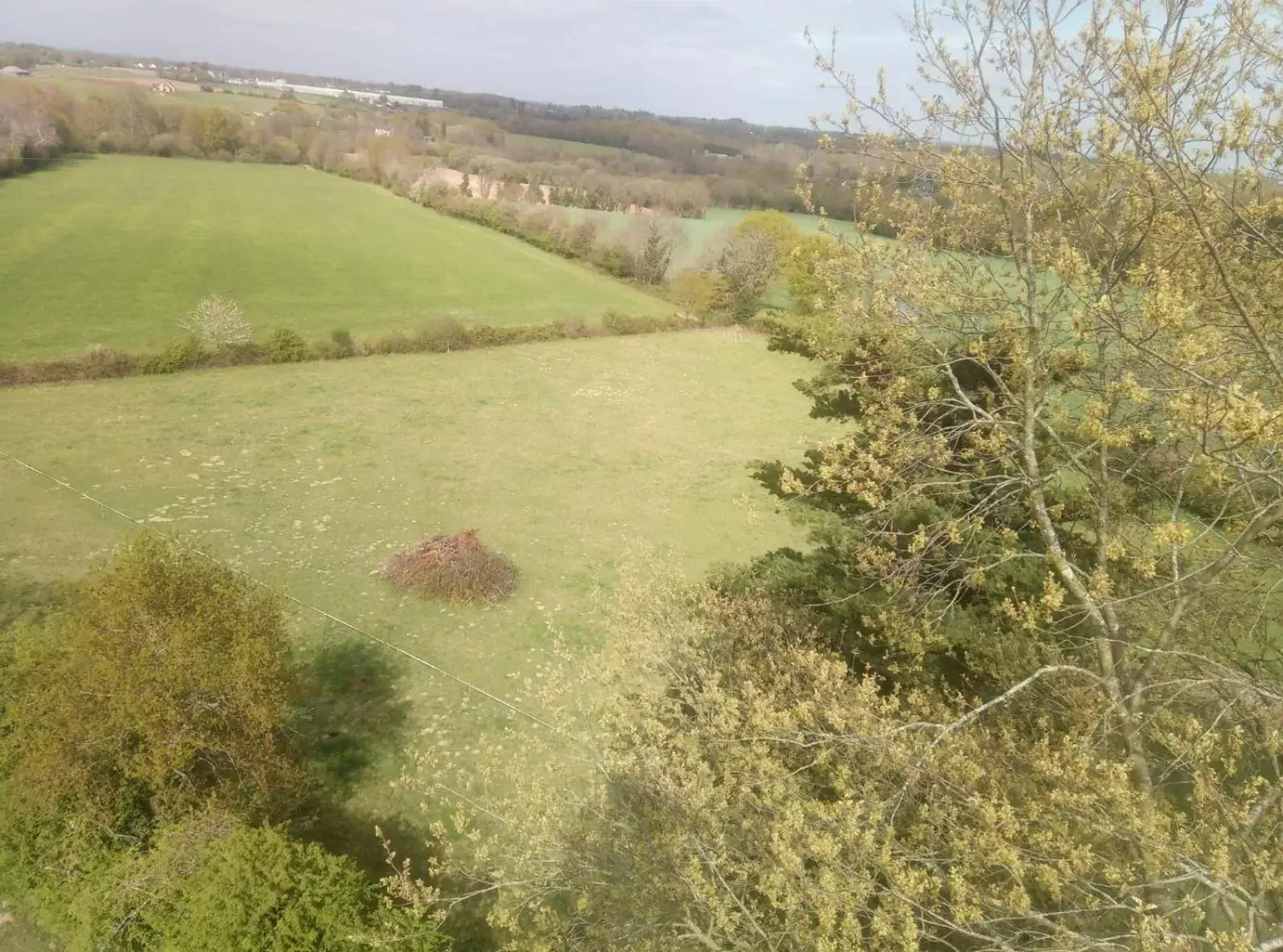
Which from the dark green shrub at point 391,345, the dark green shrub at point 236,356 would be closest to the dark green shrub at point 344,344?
the dark green shrub at point 391,345

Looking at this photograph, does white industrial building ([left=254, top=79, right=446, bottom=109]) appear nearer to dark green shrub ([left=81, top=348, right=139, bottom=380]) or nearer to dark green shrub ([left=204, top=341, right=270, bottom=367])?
dark green shrub ([left=204, top=341, right=270, bottom=367])

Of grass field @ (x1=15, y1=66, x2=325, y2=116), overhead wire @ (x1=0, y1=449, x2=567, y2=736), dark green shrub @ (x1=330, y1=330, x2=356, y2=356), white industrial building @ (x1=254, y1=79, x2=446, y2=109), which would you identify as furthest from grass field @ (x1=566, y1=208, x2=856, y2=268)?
white industrial building @ (x1=254, y1=79, x2=446, y2=109)

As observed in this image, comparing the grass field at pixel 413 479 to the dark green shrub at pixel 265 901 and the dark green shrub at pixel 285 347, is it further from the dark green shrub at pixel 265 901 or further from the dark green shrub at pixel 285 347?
the dark green shrub at pixel 265 901

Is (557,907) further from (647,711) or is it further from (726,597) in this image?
(726,597)

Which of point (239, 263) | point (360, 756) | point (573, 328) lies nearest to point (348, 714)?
point (360, 756)

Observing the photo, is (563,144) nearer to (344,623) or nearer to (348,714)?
(344,623)

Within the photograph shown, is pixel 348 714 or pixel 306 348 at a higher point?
pixel 306 348

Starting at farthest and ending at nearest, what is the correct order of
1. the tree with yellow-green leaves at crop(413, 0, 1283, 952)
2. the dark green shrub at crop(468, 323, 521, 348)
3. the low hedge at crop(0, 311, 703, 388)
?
1. the dark green shrub at crop(468, 323, 521, 348)
2. the low hedge at crop(0, 311, 703, 388)
3. the tree with yellow-green leaves at crop(413, 0, 1283, 952)
